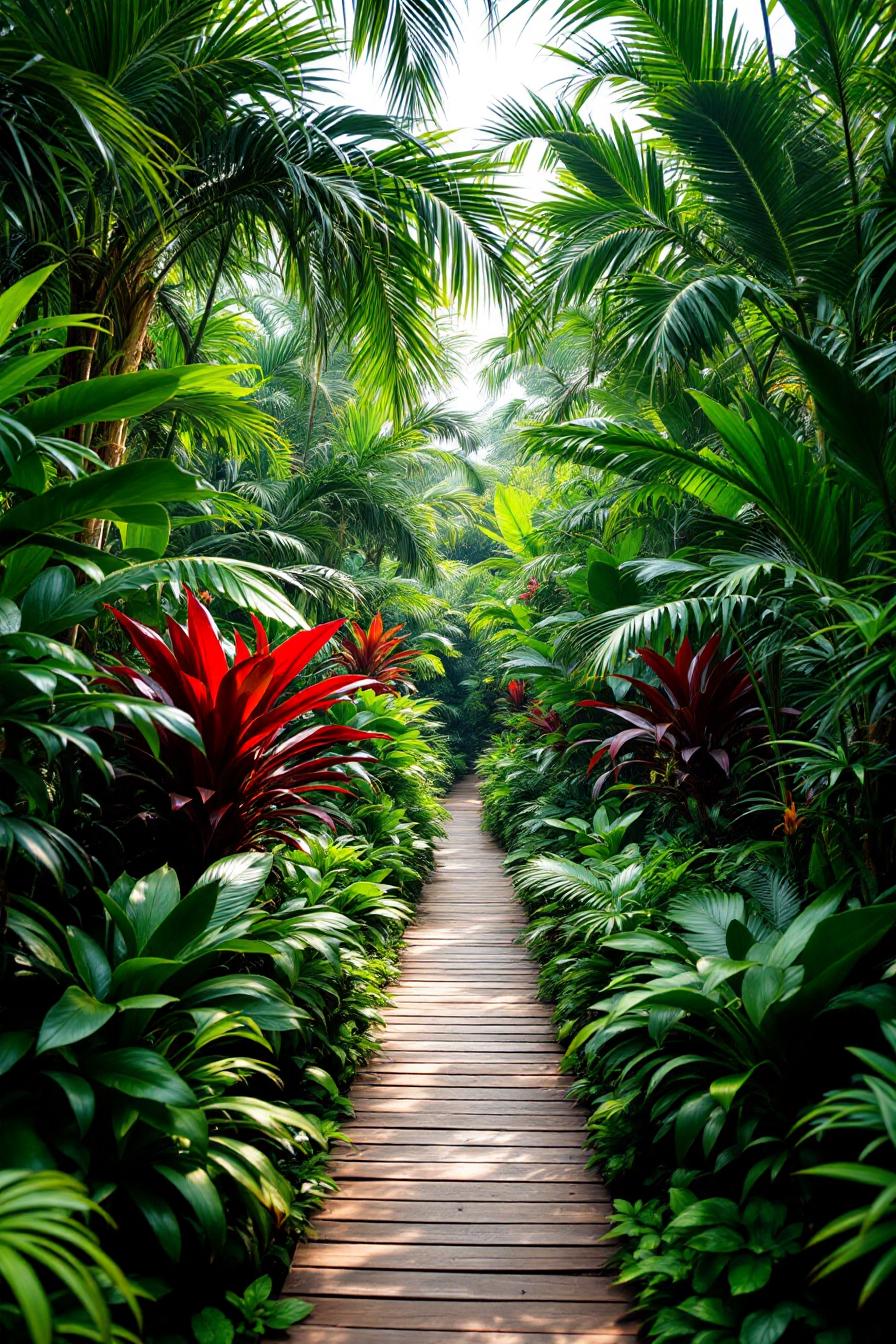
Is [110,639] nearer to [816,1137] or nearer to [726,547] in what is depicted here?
[726,547]

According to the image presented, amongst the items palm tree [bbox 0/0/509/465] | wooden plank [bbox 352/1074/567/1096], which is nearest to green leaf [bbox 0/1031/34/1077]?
wooden plank [bbox 352/1074/567/1096]

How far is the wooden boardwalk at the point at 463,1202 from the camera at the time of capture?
184cm

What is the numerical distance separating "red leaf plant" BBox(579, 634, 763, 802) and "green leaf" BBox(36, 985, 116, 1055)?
234cm

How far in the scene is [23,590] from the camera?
1995mm

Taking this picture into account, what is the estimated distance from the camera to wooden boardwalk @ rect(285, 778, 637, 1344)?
1.84 m

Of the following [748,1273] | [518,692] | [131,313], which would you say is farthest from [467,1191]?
[518,692]

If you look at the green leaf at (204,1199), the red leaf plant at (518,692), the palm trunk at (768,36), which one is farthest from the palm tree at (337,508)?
the green leaf at (204,1199)

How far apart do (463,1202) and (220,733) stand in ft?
5.10

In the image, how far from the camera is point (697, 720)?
137 inches

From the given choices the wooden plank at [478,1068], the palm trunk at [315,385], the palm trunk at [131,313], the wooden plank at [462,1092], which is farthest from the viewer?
the palm trunk at [315,385]

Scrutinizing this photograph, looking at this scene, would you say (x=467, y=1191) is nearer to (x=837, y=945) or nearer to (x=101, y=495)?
(x=837, y=945)

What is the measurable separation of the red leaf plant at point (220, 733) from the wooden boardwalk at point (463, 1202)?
3.61ft

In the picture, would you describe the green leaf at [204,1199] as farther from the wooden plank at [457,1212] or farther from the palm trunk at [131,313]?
the palm trunk at [131,313]

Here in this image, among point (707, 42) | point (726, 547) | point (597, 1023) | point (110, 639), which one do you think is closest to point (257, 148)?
point (707, 42)
